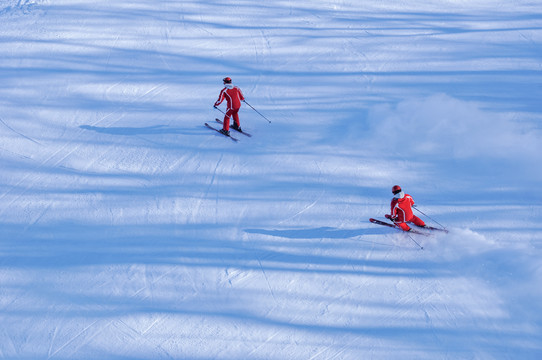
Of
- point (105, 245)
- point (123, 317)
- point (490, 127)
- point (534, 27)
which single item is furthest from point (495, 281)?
point (534, 27)

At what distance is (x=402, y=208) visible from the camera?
703 cm

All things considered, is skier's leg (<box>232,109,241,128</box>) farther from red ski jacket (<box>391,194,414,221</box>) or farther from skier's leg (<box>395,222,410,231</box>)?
skier's leg (<box>395,222,410,231</box>)

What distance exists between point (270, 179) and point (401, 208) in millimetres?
2391

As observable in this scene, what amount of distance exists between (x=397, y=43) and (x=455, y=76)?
5.48 ft

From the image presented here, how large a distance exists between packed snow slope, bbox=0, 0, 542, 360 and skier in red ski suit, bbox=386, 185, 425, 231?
15.4 inches

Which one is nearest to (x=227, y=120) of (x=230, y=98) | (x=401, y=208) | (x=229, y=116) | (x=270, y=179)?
(x=229, y=116)

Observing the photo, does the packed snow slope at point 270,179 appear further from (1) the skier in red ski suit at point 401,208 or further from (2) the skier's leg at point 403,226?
(1) the skier in red ski suit at point 401,208

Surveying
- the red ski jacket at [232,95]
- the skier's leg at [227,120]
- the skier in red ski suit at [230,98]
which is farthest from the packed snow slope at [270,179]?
the red ski jacket at [232,95]

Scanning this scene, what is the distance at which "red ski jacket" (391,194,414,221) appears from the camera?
700cm

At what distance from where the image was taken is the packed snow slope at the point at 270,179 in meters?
6.48

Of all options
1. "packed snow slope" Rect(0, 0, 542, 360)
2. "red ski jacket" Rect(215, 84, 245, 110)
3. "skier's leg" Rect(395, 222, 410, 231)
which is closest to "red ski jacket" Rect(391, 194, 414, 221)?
"skier's leg" Rect(395, 222, 410, 231)

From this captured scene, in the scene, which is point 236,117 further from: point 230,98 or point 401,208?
point 401,208

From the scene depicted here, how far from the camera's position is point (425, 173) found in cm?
852

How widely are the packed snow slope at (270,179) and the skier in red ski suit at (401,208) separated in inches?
15.4
